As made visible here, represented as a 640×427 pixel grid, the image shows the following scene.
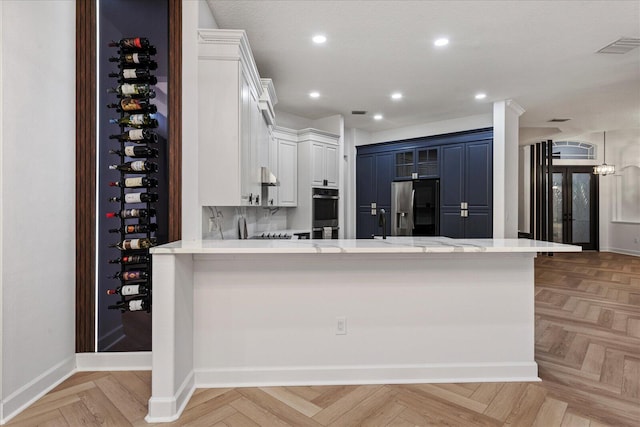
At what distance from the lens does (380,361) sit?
2367 millimetres

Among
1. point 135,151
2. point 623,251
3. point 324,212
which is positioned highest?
point 135,151

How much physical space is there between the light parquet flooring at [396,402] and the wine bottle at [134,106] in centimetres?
181

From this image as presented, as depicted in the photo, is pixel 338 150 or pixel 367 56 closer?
pixel 367 56

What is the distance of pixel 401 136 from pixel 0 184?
6027mm

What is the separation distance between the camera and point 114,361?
2561mm

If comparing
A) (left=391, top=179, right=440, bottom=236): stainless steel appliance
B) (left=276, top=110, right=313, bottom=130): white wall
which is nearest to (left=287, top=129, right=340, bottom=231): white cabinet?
(left=276, top=110, right=313, bottom=130): white wall

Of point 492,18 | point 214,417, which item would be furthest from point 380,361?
point 492,18

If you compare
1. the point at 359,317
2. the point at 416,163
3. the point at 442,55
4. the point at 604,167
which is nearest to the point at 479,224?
the point at 416,163

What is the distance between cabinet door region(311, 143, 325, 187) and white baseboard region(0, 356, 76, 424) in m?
3.76

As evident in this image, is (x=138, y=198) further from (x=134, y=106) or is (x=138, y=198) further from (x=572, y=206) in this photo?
(x=572, y=206)

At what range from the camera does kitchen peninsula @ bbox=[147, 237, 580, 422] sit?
2.31m

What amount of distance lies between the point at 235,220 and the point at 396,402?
214cm

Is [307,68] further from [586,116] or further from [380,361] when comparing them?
[586,116]

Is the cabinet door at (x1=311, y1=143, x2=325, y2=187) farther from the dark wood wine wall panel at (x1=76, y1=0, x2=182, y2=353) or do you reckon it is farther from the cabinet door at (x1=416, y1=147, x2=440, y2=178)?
the dark wood wine wall panel at (x1=76, y1=0, x2=182, y2=353)
